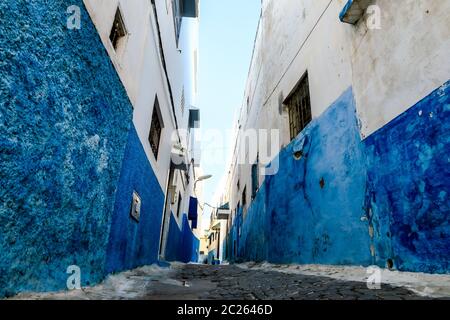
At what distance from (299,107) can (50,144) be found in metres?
4.88

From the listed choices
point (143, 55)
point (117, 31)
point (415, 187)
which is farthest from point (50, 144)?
point (415, 187)

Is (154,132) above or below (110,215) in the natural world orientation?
above

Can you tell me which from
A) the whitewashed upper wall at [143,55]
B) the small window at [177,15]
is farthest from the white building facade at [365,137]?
the small window at [177,15]

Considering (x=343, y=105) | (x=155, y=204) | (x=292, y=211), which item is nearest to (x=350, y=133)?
(x=343, y=105)

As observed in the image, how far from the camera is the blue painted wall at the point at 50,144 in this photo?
147 cm

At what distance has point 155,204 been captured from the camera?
5895 mm

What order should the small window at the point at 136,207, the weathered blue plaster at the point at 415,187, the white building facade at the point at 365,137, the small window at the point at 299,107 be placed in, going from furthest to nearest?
the small window at the point at 299,107 → the small window at the point at 136,207 → the white building facade at the point at 365,137 → the weathered blue plaster at the point at 415,187

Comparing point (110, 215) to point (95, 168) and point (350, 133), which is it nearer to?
point (95, 168)

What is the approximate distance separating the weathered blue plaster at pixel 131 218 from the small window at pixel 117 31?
1.09 metres

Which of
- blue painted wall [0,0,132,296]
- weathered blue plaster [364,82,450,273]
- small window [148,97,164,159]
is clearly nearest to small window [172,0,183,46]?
small window [148,97,164,159]

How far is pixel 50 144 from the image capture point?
1.80 metres

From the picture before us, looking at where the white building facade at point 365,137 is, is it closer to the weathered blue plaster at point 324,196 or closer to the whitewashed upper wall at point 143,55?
the weathered blue plaster at point 324,196

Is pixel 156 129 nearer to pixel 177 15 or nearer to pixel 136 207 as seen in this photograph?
pixel 136 207

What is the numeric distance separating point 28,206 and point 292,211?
444cm
